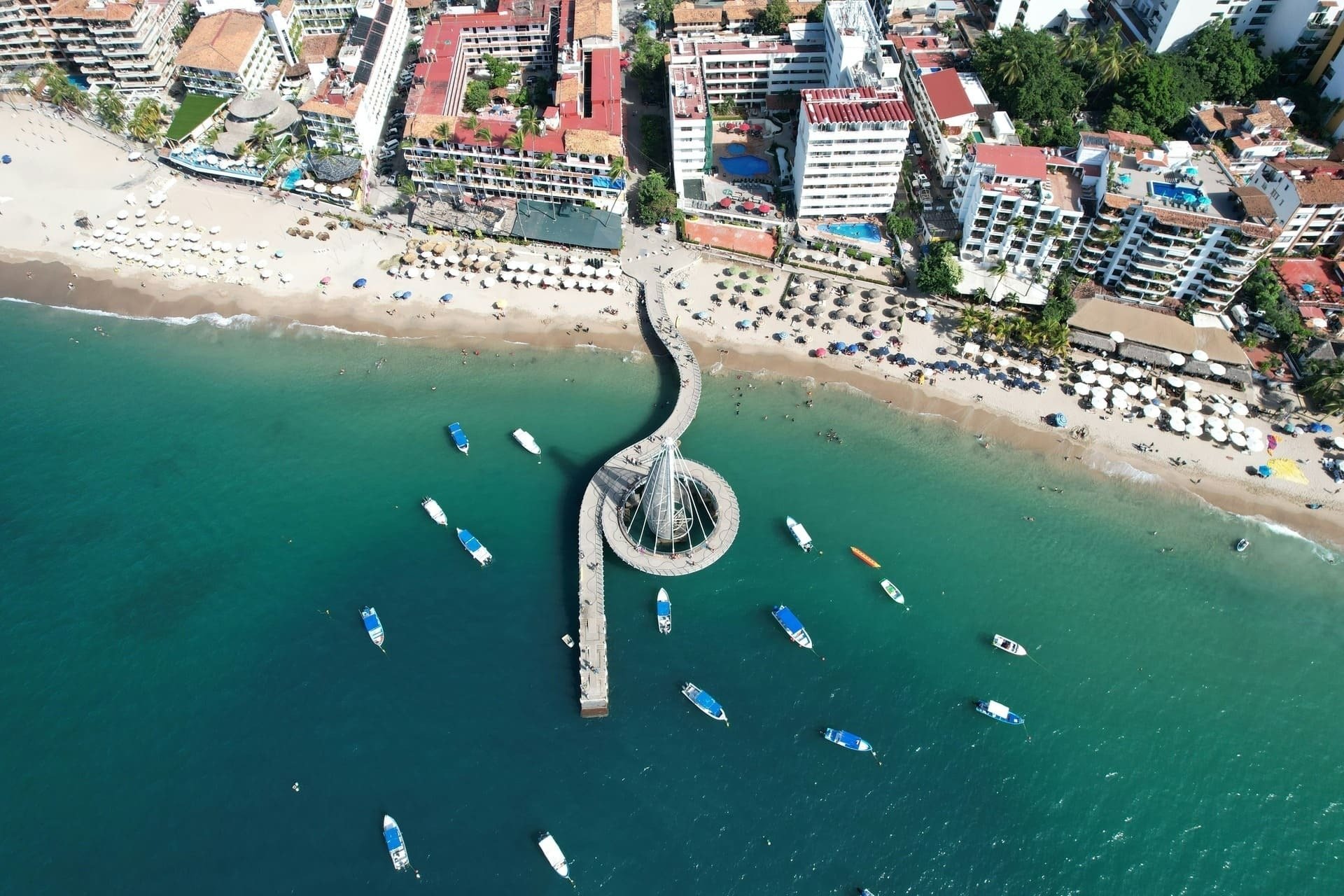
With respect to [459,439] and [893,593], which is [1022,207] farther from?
[459,439]

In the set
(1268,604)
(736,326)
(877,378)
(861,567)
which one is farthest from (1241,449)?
(736,326)

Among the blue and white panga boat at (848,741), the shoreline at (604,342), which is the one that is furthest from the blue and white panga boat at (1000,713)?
the shoreline at (604,342)

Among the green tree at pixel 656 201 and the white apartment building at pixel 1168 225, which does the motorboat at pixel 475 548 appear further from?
the white apartment building at pixel 1168 225

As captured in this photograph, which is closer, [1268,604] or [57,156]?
[1268,604]

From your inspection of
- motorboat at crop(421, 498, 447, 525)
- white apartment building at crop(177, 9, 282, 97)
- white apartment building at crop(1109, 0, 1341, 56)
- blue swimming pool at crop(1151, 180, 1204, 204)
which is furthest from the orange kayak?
white apartment building at crop(177, 9, 282, 97)

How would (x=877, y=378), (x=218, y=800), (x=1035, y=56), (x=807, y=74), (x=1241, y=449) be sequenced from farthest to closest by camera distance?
1. (x=807, y=74)
2. (x=1035, y=56)
3. (x=877, y=378)
4. (x=1241, y=449)
5. (x=218, y=800)

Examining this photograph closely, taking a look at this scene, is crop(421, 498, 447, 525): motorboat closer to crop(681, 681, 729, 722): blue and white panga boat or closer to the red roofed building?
crop(681, 681, 729, 722): blue and white panga boat

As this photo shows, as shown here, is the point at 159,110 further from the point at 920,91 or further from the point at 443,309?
the point at 920,91
